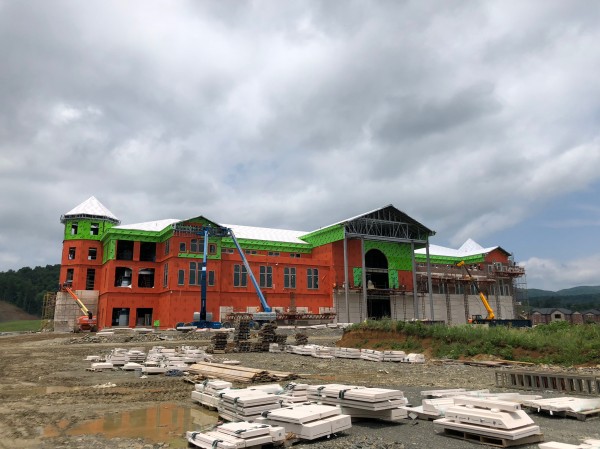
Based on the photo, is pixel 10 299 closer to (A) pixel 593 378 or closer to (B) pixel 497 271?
(B) pixel 497 271

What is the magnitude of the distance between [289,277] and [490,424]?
A: 140ft

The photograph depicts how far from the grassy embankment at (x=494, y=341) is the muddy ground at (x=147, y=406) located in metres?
2.60

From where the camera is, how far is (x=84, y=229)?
2042 inches

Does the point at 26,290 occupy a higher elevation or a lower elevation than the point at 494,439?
higher

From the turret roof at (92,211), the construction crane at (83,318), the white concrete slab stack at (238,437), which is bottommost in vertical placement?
the white concrete slab stack at (238,437)

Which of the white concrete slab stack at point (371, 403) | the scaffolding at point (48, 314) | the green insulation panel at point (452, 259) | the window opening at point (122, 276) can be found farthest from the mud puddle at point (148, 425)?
the green insulation panel at point (452, 259)

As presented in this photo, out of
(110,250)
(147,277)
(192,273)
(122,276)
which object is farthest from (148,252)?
(192,273)

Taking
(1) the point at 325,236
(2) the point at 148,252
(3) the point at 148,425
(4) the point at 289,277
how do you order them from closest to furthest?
(3) the point at 148,425, (4) the point at 289,277, (2) the point at 148,252, (1) the point at 325,236

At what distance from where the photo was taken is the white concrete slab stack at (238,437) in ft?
21.2

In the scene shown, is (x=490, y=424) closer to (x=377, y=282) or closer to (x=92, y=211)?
(x=377, y=282)

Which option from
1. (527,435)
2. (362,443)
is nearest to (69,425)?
(362,443)

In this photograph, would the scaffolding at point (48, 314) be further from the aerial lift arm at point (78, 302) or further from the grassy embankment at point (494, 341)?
the grassy embankment at point (494, 341)

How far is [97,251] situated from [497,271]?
54325 millimetres

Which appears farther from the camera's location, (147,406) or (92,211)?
(92,211)
